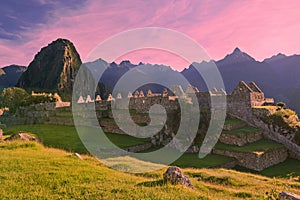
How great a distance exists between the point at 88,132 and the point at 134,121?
600cm

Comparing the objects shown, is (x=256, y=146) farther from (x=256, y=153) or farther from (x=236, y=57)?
(x=236, y=57)

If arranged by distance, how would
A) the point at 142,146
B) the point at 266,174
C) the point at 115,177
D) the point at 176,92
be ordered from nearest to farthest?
the point at 115,177
the point at 266,174
the point at 142,146
the point at 176,92

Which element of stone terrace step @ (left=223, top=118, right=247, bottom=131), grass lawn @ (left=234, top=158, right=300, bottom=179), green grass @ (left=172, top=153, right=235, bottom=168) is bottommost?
grass lawn @ (left=234, top=158, right=300, bottom=179)

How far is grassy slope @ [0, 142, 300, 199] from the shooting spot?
29.1ft

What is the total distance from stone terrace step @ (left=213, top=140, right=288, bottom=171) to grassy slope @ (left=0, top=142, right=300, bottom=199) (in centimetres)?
1105

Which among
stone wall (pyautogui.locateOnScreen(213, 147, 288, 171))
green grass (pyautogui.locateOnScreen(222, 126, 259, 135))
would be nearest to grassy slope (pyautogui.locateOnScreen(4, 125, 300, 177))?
stone wall (pyautogui.locateOnScreen(213, 147, 288, 171))

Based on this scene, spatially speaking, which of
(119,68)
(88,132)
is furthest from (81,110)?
(119,68)

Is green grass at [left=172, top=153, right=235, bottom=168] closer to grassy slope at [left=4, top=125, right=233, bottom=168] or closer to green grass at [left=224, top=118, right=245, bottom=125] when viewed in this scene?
grassy slope at [left=4, top=125, right=233, bottom=168]

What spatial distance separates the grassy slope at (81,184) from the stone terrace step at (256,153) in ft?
36.3

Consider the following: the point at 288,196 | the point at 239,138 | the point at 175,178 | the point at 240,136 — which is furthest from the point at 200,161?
the point at 288,196

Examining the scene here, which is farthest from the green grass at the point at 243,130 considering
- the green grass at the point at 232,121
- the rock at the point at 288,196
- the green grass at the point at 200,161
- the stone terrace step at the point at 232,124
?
the rock at the point at 288,196

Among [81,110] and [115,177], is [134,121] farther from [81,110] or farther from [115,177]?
[115,177]

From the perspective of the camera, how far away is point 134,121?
33969 millimetres

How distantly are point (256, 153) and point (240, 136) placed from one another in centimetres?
372
